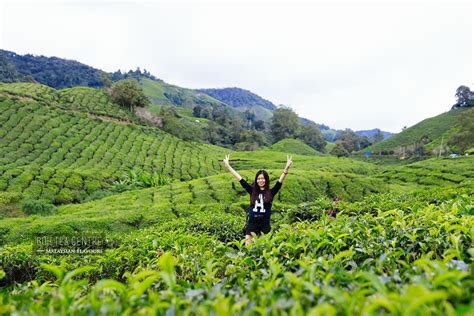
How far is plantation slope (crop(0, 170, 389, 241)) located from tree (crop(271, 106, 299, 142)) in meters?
65.0

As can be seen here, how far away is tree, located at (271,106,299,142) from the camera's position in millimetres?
81000

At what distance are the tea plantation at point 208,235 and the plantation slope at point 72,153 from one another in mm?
131

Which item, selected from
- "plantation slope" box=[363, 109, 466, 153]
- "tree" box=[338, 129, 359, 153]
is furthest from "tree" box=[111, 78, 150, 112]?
"tree" box=[338, 129, 359, 153]

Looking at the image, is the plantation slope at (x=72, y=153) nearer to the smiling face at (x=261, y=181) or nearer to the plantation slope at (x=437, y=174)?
the plantation slope at (x=437, y=174)

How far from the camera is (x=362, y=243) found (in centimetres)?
302

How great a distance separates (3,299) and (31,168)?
2298 cm

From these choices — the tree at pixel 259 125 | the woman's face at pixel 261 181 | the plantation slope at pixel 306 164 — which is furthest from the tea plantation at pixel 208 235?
the tree at pixel 259 125

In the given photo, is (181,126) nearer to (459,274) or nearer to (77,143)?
(77,143)

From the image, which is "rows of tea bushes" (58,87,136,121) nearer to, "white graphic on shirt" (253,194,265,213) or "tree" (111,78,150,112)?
"tree" (111,78,150,112)

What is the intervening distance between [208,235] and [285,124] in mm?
75884

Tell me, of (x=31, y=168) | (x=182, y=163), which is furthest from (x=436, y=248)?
(x=182, y=163)

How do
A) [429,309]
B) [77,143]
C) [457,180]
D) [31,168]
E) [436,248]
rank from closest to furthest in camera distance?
1. [429,309]
2. [436,248]
3. [457,180]
4. [31,168]
5. [77,143]

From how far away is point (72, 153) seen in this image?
28.3 m

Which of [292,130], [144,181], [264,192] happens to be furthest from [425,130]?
[264,192]
